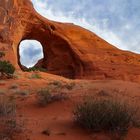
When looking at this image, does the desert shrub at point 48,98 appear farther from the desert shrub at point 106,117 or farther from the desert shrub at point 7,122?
the desert shrub at point 106,117

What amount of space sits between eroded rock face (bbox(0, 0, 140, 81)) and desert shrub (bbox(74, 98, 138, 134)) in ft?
76.6

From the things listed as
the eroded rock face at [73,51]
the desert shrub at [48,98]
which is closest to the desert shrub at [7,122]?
the desert shrub at [48,98]

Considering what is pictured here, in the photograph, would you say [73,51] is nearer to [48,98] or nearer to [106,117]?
[48,98]

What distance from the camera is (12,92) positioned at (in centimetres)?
1617

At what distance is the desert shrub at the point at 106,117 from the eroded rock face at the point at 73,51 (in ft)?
76.6

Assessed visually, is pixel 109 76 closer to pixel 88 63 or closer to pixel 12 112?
pixel 88 63

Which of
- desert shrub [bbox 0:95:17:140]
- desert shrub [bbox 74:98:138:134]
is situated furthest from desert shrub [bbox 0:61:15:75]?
desert shrub [bbox 74:98:138:134]

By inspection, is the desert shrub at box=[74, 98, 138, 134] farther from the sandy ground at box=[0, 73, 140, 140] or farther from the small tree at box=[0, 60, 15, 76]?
the small tree at box=[0, 60, 15, 76]

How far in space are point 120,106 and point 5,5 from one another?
22.3 m

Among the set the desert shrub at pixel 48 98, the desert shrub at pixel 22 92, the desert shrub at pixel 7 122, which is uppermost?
the desert shrub at pixel 7 122

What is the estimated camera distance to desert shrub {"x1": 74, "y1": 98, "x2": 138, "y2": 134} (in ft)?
29.8

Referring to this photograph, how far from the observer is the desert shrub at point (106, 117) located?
9.07 metres

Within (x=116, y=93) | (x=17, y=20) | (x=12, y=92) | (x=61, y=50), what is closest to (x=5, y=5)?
(x=17, y=20)

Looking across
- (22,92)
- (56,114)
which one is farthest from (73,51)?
(56,114)
